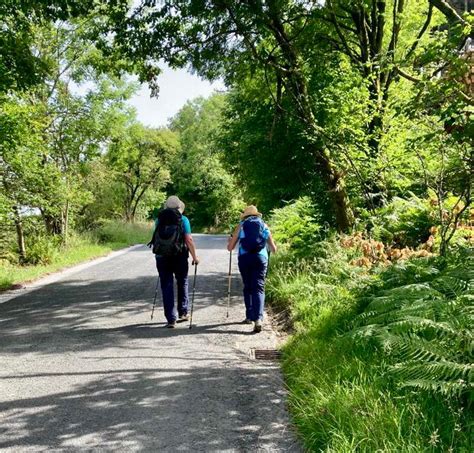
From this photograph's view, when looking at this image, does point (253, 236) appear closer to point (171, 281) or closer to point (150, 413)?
point (171, 281)

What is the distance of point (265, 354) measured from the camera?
19.9 feet

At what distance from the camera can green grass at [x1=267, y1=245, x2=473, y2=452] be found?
3107 mm

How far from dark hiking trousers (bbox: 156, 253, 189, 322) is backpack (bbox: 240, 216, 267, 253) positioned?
1.06 meters

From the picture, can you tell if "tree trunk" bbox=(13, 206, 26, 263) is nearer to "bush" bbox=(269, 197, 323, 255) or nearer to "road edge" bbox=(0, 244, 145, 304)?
"road edge" bbox=(0, 244, 145, 304)

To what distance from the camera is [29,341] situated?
21.8ft

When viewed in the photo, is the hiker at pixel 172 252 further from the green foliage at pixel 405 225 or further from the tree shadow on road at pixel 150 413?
the green foliage at pixel 405 225

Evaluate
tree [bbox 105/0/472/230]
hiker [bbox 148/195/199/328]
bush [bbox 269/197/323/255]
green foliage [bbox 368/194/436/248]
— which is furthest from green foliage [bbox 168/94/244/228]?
hiker [bbox 148/195/199/328]

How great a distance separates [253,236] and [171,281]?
149 centimetres

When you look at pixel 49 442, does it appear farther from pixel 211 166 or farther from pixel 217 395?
pixel 211 166

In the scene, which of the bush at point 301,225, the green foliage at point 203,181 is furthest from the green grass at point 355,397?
the green foliage at point 203,181

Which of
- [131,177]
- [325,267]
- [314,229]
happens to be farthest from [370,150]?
[131,177]

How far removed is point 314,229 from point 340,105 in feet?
9.75

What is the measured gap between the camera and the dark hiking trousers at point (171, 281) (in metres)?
7.50

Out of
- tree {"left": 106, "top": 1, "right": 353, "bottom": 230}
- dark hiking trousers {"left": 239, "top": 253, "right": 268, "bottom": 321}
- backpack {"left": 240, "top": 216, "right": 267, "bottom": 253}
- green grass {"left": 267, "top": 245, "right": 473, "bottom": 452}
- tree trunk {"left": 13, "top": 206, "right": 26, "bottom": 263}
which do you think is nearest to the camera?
green grass {"left": 267, "top": 245, "right": 473, "bottom": 452}
